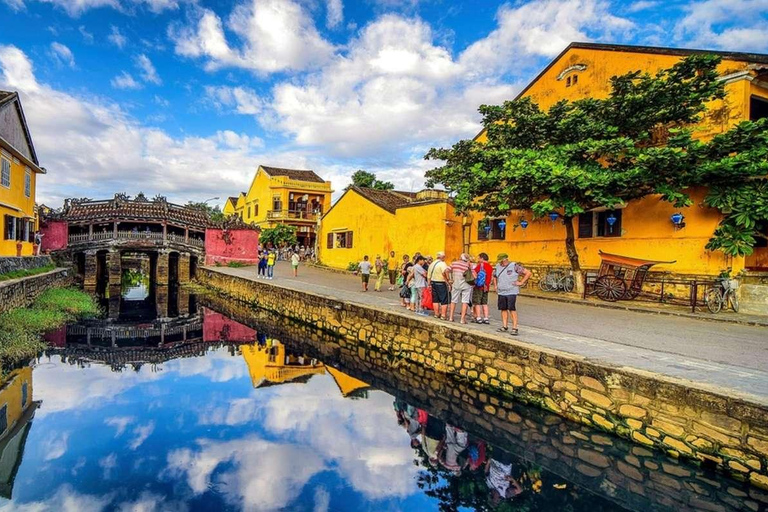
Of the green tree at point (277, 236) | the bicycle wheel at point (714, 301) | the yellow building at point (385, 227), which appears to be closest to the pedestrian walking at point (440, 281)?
the bicycle wheel at point (714, 301)

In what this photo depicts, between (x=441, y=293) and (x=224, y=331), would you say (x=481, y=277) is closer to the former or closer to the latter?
(x=441, y=293)

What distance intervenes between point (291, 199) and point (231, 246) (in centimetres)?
1015

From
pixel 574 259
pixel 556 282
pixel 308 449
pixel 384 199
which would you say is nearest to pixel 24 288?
pixel 308 449

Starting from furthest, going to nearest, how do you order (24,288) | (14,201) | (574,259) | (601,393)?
1. (14,201)
2. (574,259)
3. (24,288)
4. (601,393)

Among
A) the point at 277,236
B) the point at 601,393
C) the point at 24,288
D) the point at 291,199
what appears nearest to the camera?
the point at 601,393

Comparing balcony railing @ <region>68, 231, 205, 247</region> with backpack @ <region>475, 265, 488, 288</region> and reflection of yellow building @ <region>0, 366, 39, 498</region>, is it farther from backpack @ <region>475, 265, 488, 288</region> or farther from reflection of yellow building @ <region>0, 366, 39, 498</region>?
backpack @ <region>475, 265, 488, 288</region>

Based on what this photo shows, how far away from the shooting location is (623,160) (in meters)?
12.3

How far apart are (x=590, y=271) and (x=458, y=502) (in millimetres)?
11157

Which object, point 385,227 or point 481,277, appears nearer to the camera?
point 481,277

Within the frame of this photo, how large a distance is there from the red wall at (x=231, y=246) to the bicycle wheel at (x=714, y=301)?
2604cm

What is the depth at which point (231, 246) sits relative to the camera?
30.1 metres

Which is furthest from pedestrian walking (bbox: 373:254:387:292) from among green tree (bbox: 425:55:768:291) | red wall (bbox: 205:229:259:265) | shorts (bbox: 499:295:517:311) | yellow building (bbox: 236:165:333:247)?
yellow building (bbox: 236:165:333:247)

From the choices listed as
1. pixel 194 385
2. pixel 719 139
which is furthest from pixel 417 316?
pixel 719 139

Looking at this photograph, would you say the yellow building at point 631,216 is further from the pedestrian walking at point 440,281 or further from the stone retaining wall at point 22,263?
the stone retaining wall at point 22,263
